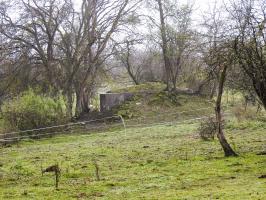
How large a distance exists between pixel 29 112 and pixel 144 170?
1440 cm

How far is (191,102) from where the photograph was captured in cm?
3591

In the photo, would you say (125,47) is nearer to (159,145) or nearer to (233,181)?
(159,145)

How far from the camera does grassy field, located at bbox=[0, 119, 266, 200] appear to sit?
9.32 m

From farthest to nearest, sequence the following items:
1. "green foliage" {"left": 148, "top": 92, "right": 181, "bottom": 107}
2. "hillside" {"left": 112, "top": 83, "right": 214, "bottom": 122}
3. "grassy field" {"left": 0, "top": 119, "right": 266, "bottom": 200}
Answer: "green foliage" {"left": 148, "top": 92, "right": 181, "bottom": 107}, "hillside" {"left": 112, "top": 83, "right": 214, "bottom": 122}, "grassy field" {"left": 0, "top": 119, "right": 266, "bottom": 200}

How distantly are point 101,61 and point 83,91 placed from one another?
2.56 metres

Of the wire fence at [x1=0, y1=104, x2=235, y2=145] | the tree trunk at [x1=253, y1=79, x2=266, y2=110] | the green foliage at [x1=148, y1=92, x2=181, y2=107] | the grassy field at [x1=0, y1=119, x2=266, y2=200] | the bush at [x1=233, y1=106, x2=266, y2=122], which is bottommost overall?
the grassy field at [x1=0, y1=119, x2=266, y2=200]

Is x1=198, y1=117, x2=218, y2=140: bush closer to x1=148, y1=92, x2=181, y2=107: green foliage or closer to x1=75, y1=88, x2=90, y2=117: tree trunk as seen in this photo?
x1=75, y1=88, x2=90, y2=117: tree trunk

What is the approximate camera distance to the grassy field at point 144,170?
30.6ft

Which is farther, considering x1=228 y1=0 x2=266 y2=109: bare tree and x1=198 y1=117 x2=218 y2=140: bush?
x1=198 y1=117 x2=218 y2=140: bush

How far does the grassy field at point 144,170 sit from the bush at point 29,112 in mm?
4974

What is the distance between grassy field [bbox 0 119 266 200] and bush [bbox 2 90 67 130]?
497 cm

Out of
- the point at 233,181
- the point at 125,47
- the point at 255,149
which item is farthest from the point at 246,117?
the point at 233,181

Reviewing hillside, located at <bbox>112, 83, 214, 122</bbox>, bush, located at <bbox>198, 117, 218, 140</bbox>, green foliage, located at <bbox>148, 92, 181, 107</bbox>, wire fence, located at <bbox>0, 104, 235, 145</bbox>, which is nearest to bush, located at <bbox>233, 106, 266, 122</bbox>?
wire fence, located at <bbox>0, 104, 235, 145</bbox>

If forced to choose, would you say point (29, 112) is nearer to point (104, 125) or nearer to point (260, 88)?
point (104, 125)
